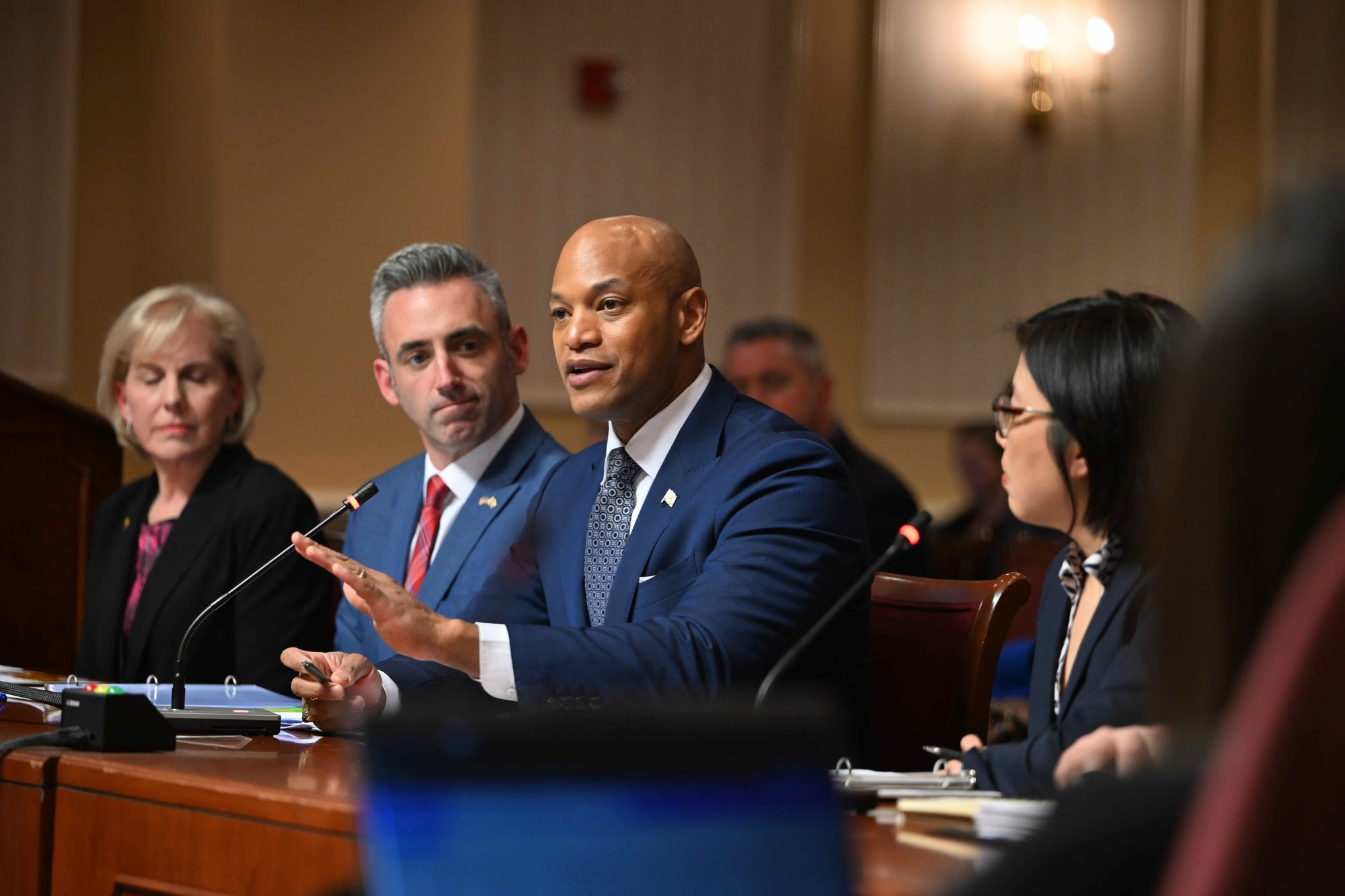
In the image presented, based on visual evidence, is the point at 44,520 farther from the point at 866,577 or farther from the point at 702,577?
the point at 866,577

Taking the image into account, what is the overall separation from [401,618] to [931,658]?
947 millimetres

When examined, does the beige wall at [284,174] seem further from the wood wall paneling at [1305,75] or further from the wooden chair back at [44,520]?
the wood wall paneling at [1305,75]

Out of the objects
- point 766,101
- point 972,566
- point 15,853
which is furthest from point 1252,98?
point 15,853

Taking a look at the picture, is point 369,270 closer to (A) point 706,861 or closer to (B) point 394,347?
(B) point 394,347

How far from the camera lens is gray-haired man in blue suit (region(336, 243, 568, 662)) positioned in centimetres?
296

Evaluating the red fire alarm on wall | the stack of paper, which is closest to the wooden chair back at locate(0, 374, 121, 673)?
the stack of paper

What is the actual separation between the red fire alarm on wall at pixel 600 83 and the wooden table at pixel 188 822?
4732mm

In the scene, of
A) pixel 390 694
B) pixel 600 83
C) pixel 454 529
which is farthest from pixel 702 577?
pixel 600 83

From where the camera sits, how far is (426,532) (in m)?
2.99

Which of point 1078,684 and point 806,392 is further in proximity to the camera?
point 806,392

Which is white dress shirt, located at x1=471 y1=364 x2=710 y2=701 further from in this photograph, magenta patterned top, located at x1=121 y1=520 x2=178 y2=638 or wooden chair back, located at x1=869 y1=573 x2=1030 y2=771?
magenta patterned top, located at x1=121 y1=520 x2=178 y2=638

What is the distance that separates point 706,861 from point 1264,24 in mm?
7254

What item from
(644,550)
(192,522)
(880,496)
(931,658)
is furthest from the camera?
(880,496)

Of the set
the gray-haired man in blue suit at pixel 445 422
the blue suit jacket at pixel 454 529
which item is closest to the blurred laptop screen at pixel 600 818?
the blue suit jacket at pixel 454 529
